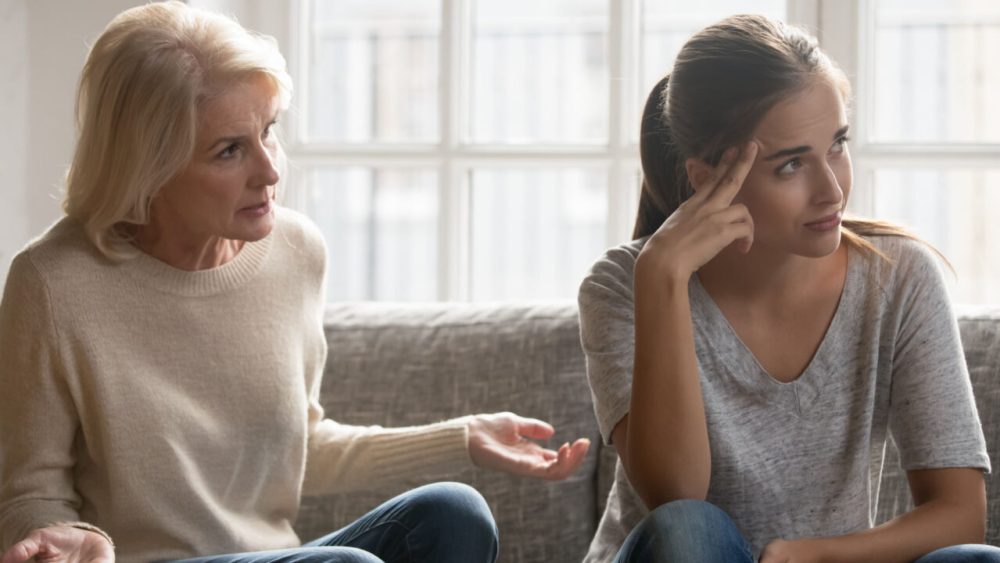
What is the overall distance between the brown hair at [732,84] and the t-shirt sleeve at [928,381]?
0.25 feet

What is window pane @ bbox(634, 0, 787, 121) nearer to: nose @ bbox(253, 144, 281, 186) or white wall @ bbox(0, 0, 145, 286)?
white wall @ bbox(0, 0, 145, 286)

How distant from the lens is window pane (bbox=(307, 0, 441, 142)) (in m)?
2.79

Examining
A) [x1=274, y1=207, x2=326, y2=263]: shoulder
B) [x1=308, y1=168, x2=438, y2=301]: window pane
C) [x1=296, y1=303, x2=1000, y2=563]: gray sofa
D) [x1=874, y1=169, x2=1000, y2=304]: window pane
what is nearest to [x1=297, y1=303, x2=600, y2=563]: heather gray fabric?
[x1=296, y1=303, x2=1000, y2=563]: gray sofa

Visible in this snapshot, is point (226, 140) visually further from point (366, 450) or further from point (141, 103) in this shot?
point (366, 450)

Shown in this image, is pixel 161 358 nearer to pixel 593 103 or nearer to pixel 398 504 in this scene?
pixel 398 504

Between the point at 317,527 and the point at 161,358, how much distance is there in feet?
1.77

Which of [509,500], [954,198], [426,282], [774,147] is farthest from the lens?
[426,282]

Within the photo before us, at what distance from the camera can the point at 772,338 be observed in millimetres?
1751

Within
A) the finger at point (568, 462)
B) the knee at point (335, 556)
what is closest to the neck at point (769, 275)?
the finger at point (568, 462)

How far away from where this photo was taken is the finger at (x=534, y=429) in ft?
5.90

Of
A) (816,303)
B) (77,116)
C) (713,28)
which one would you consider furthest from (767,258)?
(77,116)

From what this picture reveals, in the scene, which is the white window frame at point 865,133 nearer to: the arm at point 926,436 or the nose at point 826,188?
the arm at point 926,436

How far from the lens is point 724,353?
173 cm

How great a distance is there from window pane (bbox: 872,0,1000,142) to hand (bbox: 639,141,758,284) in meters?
1.11
